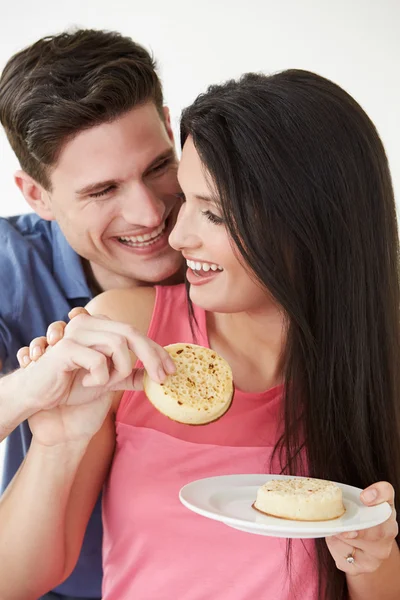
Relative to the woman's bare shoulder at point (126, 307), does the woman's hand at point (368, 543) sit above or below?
below

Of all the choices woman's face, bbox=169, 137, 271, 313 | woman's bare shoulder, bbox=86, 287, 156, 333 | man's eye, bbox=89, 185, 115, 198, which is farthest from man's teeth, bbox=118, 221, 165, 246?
woman's face, bbox=169, 137, 271, 313

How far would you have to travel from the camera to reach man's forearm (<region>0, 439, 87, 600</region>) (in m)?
1.81

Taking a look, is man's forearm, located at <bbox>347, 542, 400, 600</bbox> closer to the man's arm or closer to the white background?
the man's arm

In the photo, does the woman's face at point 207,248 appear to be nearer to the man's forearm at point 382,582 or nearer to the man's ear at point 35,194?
the man's forearm at point 382,582

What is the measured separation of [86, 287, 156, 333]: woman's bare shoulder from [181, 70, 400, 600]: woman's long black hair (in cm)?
36

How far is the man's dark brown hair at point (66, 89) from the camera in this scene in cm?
221

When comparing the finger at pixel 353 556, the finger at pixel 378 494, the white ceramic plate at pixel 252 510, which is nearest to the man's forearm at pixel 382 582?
the finger at pixel 353 556

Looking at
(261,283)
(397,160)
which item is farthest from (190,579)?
(397,160)

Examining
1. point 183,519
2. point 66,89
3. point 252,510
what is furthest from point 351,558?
point 66,89

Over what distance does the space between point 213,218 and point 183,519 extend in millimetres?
665

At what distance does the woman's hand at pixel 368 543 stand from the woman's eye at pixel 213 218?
0.63 meters

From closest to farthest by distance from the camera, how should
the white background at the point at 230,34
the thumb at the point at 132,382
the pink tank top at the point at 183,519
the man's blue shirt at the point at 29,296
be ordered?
the thumb at the point at 132,382
the pink tank top at the point at 183,519
the man's blue shirt at the point at 29,296
the white background at the point at 230,34

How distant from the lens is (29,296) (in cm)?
248

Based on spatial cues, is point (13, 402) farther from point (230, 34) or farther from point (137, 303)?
point (230, 34)
